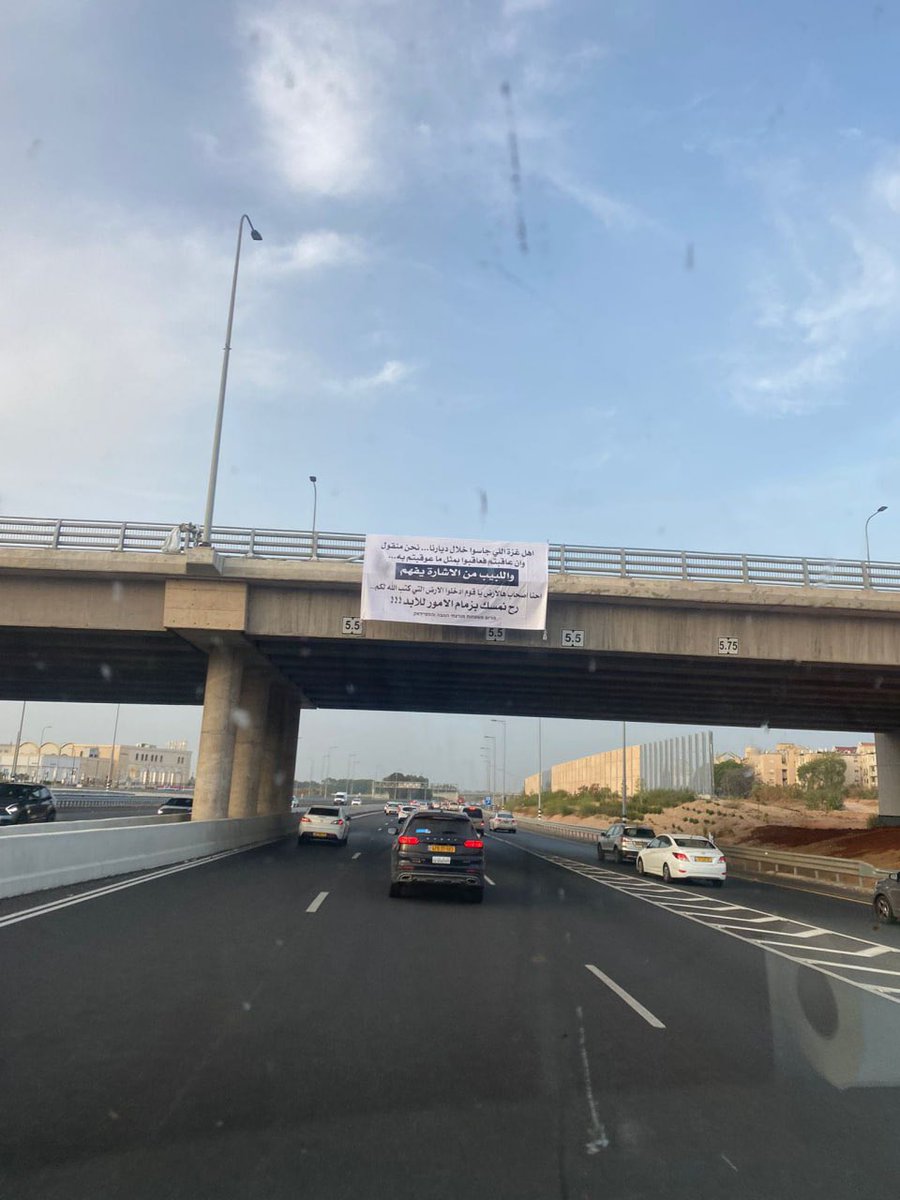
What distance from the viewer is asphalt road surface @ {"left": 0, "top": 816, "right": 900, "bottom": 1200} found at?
486 cm

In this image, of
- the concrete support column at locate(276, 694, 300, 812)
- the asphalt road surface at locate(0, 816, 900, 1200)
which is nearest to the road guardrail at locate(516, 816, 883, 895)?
the asphalt road surface at locate(0, 816, 900, 1200)

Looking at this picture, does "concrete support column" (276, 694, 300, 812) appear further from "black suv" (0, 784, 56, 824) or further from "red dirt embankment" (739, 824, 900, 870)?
"red dirt embankment" (739, 824, 900, 870)

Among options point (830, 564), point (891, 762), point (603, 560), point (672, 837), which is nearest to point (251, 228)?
point (603, 560)

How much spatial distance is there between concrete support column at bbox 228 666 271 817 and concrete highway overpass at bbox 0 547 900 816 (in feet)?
0.38

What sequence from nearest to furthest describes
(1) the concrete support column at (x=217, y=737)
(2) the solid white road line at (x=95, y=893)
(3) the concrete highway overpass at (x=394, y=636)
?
(2) the solid white road line at (x=95, y=893), (3) the concrete highway overpass at (x=394, y=636), (1) the concrete support column at (x=217, y=737)

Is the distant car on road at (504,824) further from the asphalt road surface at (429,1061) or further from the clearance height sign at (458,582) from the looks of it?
the asphalt road surface at (429,1061)

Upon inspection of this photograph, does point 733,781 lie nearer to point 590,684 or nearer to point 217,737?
point 590,684

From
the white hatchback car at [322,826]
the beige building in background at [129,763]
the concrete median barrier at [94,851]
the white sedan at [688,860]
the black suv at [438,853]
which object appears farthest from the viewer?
the beige building in background at [129,763]

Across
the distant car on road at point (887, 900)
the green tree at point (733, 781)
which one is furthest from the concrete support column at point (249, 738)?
the green tree at point (733, 781)

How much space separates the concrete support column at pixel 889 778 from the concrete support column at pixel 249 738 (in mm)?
27798

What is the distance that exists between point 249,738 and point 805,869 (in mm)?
20854

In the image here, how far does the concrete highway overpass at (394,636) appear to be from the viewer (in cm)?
2636

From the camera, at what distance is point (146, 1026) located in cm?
745

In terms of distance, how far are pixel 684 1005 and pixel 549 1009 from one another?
1.42 metres
